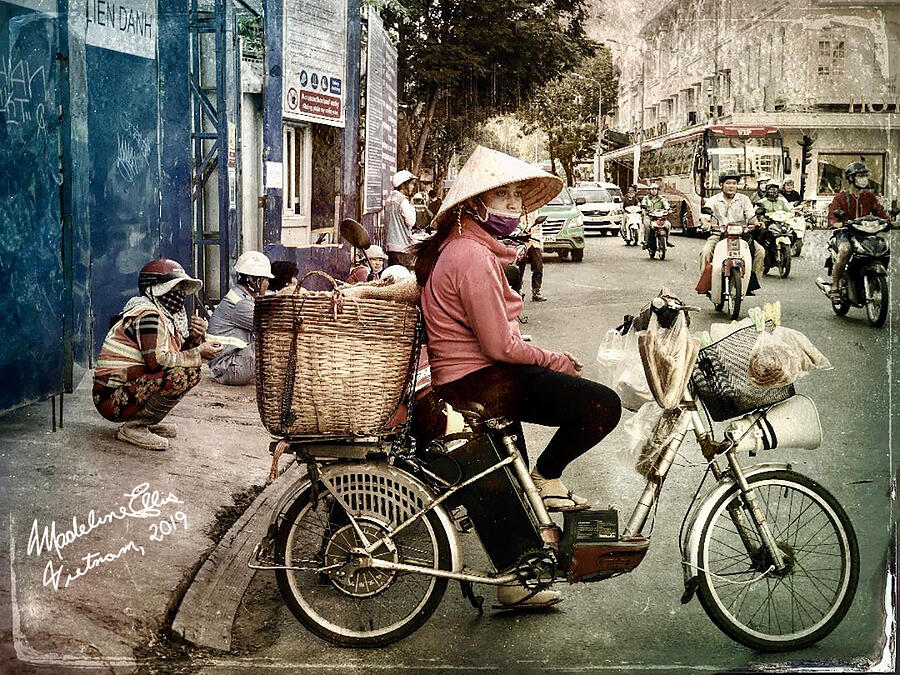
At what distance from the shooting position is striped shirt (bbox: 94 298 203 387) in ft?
18.3

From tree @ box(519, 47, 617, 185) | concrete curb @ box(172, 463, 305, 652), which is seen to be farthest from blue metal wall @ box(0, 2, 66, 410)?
tree @ box(519, 47, 617, 185)

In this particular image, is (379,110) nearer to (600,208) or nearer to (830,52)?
(830,52)

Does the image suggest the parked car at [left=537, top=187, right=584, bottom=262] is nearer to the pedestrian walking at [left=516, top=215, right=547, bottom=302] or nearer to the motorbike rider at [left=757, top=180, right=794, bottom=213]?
the motorbike rider at [left=757, top=180, right=794, bottom=213]

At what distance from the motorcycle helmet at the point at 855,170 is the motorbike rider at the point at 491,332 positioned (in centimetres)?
844

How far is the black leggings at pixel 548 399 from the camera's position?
356cm

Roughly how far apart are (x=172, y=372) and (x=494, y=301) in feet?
9.06

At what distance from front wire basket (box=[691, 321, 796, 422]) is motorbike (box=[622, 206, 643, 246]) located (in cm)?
1930

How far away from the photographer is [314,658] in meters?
3.60

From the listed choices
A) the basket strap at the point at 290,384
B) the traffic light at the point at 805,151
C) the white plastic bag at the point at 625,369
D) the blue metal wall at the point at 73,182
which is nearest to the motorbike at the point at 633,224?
the traffic light at the point at 805,151

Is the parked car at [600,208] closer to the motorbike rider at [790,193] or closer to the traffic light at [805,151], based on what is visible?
the motorbike rider at [790,193]

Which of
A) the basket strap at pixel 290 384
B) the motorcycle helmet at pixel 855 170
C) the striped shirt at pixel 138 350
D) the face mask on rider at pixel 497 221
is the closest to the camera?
the basket strap at pixel 290 384

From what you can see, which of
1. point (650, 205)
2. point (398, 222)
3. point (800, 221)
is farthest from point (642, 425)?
point (650, 205)

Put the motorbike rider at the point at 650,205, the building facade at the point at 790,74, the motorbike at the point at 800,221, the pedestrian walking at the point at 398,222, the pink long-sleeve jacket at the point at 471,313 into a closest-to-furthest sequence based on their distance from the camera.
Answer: the pink long-sleeve jacket at the point at 471,313 → the building facade at the point at 790,74 → the pedestrian walking at the point at 398,222 → the motorbike at the point at 800,221 → the motorbike rider at the point at 650,205

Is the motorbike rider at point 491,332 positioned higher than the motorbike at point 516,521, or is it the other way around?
the motorbike rider at point 491,332
